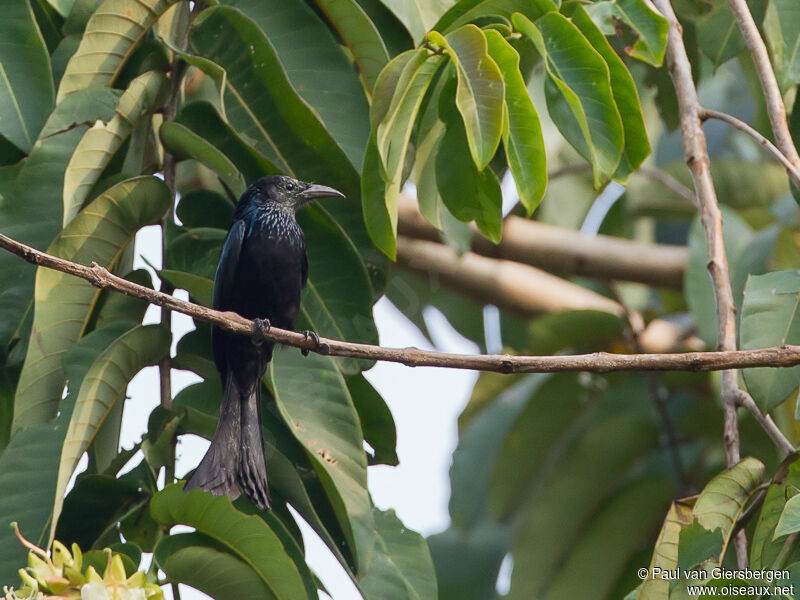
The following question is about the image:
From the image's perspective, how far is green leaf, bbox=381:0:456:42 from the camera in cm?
301

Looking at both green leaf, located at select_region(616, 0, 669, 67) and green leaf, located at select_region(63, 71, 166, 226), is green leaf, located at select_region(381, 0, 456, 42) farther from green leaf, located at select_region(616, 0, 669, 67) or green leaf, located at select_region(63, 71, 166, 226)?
green leaf, located at select_region(63, 71, 166, 226)

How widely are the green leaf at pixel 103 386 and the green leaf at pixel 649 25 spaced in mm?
1434

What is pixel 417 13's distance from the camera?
120 inches

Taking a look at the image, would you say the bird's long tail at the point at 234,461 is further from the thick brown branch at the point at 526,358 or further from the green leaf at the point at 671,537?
the green leaf at the point at 671,537

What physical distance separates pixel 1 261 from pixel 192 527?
0.97m

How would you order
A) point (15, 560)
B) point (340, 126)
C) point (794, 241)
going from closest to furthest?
1. point (15, 560)
2. point (340, 126)
3. point (794, 241)

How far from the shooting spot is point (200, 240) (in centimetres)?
290

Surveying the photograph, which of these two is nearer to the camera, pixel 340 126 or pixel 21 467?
pixel 21 467

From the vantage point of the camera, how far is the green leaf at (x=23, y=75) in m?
2.87

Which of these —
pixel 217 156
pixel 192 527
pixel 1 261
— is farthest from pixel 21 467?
pixel 217 156

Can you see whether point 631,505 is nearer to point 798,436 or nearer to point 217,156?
point 798,436

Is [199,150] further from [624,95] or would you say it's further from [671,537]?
[671,537]

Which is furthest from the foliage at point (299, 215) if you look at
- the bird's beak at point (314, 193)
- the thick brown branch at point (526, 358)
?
the thick brown branch at point (526, 358)

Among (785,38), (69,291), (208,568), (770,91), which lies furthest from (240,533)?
(785,38)
